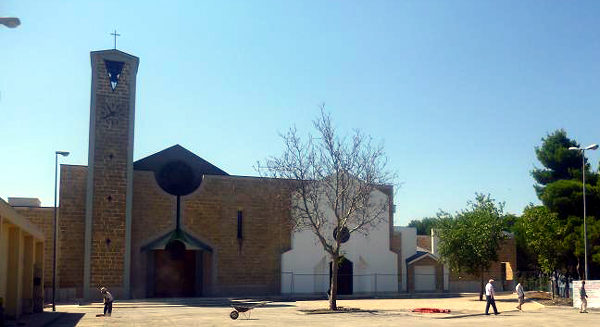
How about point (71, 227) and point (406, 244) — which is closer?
point (71, 227)

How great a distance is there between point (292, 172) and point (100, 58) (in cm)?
1691

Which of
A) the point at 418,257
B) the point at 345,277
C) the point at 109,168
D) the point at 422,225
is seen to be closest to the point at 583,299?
the point at 345,277

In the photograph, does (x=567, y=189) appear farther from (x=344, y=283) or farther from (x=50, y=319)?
(x=50, y=319)

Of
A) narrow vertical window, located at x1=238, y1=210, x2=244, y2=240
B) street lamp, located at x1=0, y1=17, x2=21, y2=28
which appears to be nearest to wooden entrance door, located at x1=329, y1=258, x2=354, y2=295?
narrow vertical window, located at x1=238, y1=210, x2=244, y2=240

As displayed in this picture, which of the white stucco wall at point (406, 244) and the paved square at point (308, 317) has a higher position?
the white stucco wall at point (406, 244)

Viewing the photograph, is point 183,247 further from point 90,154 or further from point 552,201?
point 552,201

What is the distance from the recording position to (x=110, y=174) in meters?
41.9

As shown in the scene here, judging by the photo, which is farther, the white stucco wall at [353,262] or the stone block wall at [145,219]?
the white stucco wall at [353,262]

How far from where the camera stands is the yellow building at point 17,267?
2478 centimetres

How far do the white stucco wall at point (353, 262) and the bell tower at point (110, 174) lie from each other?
12.0 m

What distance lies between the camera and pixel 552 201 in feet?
150

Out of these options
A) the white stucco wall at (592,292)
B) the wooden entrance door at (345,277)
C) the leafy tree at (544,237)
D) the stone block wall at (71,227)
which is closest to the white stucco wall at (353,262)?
the wooden entrance door at (345,277)

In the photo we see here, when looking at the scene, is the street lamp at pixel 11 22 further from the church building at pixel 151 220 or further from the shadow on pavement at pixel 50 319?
the church building at pixel 151 220

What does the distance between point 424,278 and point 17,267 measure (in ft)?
109
